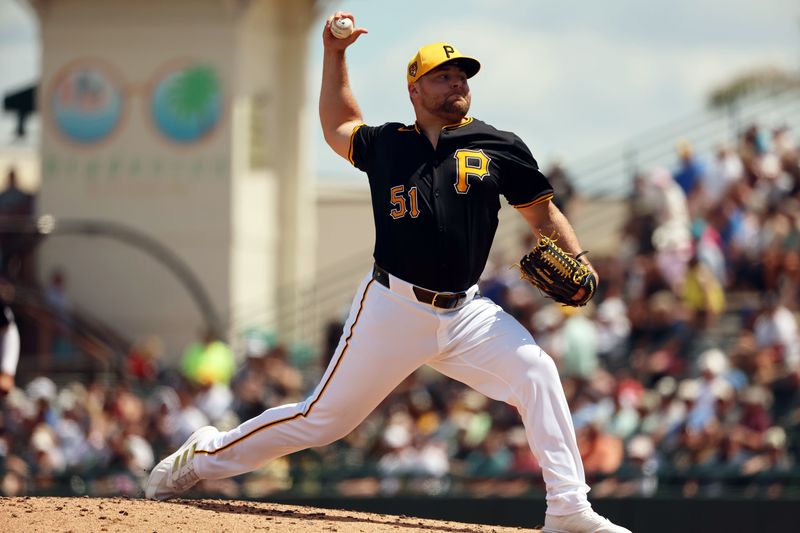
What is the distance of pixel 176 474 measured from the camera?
270 inches

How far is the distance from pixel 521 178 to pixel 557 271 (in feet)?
1.42

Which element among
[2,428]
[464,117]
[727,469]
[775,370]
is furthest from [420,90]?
[2,428]

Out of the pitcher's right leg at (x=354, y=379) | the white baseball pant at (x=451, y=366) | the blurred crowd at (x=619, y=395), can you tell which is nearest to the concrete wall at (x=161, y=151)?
the blurred crowd at (x=619, y=395)

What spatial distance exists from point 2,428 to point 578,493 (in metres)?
8.50

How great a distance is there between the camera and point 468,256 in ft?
20.3

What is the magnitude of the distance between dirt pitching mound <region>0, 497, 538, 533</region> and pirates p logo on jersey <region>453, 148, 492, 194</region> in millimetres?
1572

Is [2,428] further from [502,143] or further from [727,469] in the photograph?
[502,143]

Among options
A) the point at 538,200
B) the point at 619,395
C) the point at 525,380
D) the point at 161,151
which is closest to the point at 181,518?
the point at 525,380

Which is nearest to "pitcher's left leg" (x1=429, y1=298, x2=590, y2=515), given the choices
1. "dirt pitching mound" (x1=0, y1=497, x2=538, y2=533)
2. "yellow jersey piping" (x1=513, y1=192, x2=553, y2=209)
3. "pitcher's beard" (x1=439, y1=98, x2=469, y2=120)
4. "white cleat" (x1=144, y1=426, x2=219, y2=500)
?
"yellow jersey piping" (x1=513, y1=192, x2=553, y2=209)

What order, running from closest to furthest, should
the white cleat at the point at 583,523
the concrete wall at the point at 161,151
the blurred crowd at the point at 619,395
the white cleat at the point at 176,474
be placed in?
the white cleat at the point at 583,523 < the white cleat at the point at 176,474 < the blurred crowd at the point at 619,395 < the concrete wall at the point at 161,151

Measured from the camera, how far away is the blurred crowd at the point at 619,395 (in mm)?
11398

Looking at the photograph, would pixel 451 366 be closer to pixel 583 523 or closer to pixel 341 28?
pixel 583 523

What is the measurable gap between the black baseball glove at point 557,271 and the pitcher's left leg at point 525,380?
25 cm

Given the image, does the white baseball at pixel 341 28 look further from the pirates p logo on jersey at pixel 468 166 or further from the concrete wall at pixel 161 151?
the concrete wall at pixel 161 151
